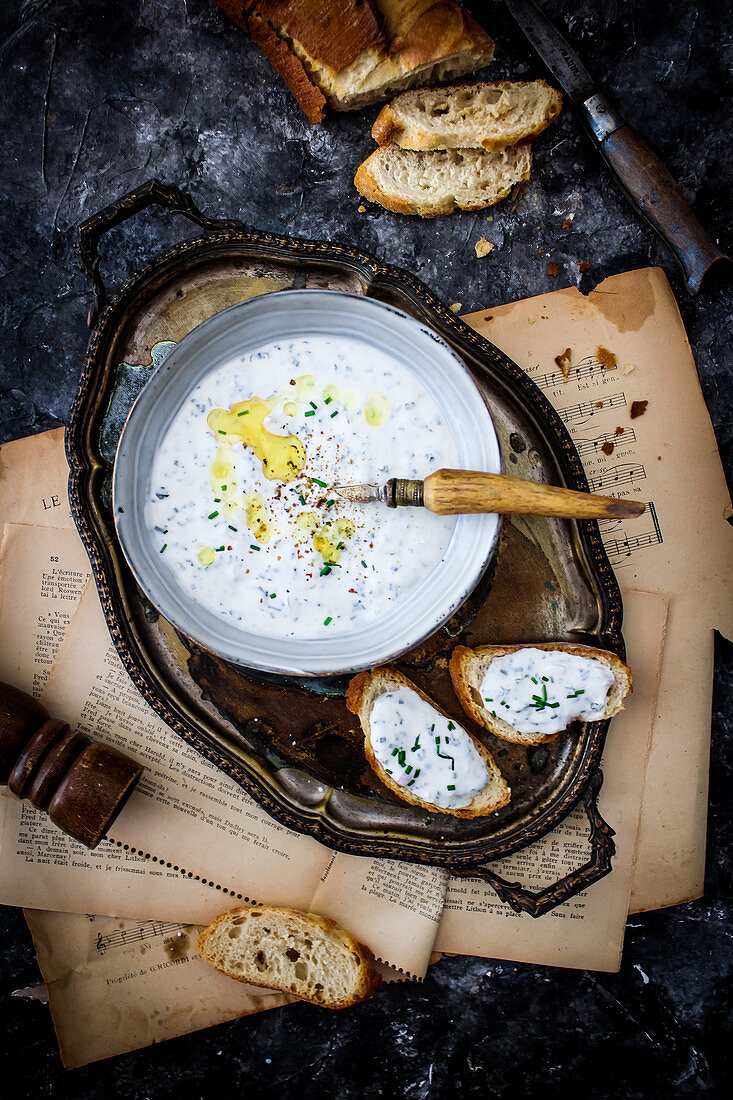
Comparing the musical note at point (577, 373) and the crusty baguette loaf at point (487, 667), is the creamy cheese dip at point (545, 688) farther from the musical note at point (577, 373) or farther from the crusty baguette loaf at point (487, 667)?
the musical note at point (577, 373)

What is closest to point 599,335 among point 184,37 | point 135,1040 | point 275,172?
point 275,172

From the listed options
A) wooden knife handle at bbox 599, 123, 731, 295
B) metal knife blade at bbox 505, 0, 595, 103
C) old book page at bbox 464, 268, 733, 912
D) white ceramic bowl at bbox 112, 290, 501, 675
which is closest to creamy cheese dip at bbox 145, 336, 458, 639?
white ceramic bowl at bbox 112, 290, 501, 675

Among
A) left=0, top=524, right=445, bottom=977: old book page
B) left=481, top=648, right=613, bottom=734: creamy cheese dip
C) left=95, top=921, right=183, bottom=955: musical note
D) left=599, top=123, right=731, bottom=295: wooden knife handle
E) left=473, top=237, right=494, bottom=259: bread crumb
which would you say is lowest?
left=95, top=921, right=183, bottom=955: musical note

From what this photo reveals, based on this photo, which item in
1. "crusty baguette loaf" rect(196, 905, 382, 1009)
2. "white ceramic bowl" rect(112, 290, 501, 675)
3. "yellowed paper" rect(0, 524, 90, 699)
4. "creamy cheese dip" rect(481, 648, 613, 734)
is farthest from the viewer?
"yellowed paper" rect(0, 524, 90, 699)

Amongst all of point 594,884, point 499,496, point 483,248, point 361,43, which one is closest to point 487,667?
point 499,496

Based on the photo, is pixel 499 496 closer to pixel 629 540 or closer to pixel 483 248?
pixel 629 540

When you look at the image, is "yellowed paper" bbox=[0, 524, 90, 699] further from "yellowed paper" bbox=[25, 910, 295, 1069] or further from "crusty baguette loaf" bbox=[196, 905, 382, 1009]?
"crusty baguette loaf" bbox=[196, 905, 382, 1009]
